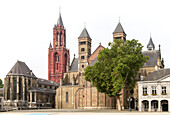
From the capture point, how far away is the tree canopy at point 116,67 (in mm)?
59656

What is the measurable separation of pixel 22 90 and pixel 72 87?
21.5 metres

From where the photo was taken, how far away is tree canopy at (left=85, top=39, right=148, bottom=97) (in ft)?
196

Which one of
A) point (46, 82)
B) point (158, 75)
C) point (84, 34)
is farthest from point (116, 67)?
point (46, 82)

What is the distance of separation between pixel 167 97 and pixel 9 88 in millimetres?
62663

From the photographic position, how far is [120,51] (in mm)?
62156

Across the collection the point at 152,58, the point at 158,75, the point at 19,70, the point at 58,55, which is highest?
the point at 58,55

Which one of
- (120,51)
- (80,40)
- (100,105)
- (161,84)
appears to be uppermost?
(80,40)

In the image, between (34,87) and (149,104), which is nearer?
(149,104)

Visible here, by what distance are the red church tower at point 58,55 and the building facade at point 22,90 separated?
22709 millimetres

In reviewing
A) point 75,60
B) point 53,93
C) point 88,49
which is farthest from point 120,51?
point 53,93

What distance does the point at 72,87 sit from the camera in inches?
3666

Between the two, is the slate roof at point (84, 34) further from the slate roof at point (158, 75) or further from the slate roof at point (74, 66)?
the slate roof at point (158, 75)

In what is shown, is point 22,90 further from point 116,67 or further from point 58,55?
point 116,67

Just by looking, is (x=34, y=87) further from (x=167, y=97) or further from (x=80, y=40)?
(x=167, y=97)
